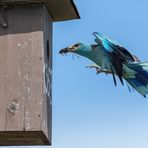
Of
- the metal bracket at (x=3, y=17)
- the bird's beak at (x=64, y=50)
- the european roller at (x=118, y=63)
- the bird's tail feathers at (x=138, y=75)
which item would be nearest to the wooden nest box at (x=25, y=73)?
the metal bracket at (x=3, y=17)

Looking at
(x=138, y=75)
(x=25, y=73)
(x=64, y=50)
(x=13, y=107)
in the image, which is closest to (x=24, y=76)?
(x=25, y=73)

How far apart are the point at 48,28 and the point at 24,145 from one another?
92cm

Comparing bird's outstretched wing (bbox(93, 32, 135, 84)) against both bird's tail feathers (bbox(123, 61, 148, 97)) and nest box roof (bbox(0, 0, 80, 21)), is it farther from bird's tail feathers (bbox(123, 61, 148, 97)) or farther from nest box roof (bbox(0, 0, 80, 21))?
nest box roof (bbox(0, 0, 80, 21))

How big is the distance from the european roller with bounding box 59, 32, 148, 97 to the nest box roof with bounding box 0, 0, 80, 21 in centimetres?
41

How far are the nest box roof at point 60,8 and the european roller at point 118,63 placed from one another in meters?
0.41

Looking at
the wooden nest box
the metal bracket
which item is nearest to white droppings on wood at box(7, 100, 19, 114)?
the wooden nest box

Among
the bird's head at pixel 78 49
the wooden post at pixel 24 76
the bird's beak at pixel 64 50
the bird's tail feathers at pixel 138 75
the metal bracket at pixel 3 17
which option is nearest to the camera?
the wooden post at pixel 24 76

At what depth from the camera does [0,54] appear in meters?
5.87

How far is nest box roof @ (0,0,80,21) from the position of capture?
599 centimetres

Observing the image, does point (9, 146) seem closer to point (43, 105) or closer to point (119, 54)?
point (43, 105)

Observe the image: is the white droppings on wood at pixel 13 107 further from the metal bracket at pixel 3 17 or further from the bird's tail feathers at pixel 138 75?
the bird's tail feathers at pixel 138 75

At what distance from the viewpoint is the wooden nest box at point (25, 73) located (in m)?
5.66

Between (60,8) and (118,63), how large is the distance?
76 centimetres

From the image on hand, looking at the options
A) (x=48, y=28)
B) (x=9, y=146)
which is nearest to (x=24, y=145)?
(x=9, y=146)
